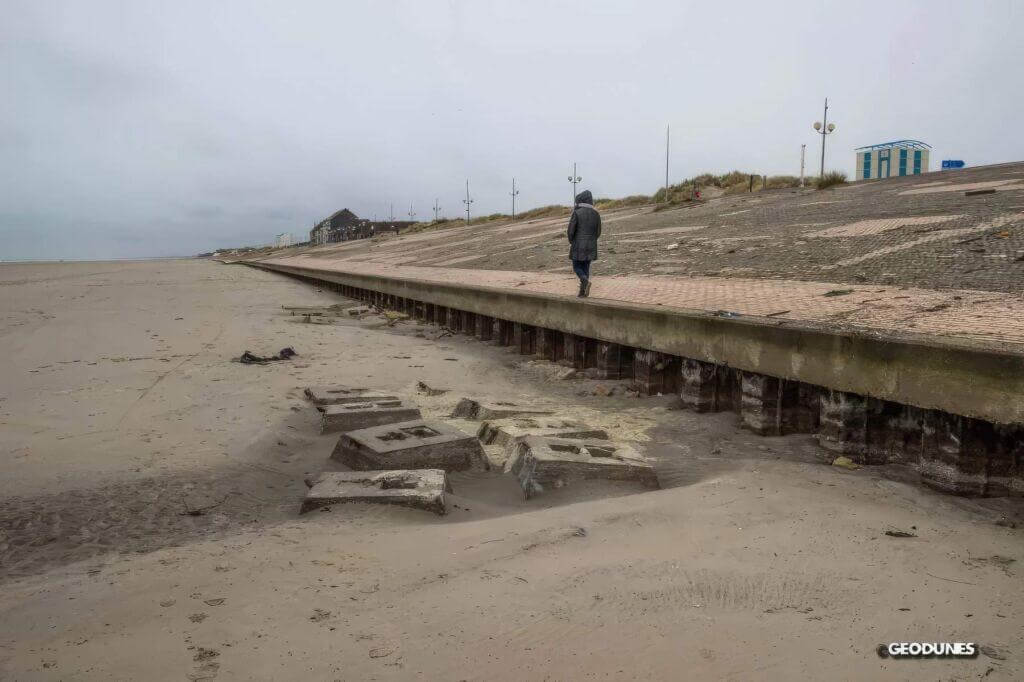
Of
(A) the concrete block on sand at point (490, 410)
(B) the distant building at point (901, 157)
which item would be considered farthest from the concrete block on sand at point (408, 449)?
(B) the distant building at point (901, 157)

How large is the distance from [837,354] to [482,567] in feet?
9.42

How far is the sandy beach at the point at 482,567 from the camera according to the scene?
7.36 ft

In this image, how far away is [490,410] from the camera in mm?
5984

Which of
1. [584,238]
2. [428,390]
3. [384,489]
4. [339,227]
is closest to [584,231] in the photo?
[584,238]

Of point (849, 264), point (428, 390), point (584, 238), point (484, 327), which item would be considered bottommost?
point (428, 390)

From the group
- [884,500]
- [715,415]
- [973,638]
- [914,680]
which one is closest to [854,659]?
[914,680]

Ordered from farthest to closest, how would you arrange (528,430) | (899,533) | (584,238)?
(584,238), (528,430), (899,533)

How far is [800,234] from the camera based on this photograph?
37.9ft

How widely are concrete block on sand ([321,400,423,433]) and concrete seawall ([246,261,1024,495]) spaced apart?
7.87 ft

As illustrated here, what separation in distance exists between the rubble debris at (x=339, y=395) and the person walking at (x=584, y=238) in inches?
138

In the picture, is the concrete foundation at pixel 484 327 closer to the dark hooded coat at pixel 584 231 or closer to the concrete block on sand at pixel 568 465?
the dark hooded coat at pixel 584 231

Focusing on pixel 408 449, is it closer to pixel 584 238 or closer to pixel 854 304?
pixel 854 304

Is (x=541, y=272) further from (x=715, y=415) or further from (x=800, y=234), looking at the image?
(x=715, y=415)

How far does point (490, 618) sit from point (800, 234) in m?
10.6
